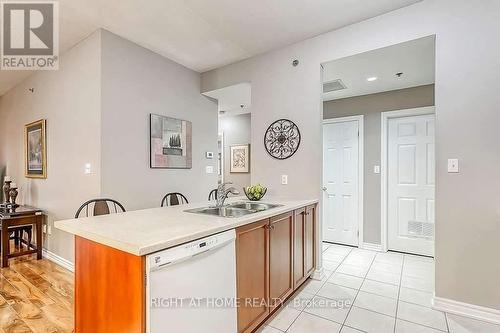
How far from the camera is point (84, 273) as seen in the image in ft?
4.61

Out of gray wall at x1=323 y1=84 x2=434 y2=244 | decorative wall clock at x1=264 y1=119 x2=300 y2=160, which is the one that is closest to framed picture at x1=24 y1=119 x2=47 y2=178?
decorative wall clock at x1=264 y1=119 x2=300 y2=160

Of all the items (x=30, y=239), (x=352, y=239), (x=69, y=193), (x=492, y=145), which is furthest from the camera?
(x=352, y=239)

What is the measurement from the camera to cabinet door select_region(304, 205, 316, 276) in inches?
97.3

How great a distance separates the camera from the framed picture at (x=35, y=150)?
3.42m

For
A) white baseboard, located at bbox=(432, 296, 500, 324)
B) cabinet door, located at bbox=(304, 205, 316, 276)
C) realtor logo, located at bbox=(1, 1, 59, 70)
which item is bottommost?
white baseboard, located at bbox=(432, 296, 500, 324)

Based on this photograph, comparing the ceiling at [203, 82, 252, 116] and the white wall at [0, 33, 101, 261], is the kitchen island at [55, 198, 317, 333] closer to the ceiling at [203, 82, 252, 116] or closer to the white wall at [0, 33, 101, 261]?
the white wall at [0, 33, 101, 261]

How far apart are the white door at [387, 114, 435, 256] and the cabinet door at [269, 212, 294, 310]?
232 centimetres

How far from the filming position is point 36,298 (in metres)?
2.29

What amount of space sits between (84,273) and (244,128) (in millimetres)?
4314

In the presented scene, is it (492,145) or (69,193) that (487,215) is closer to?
(492,145)

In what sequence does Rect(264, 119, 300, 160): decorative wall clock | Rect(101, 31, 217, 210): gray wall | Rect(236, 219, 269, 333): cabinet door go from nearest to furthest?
Rect(236, 219, 269, 333): cabinet door
Rect(101, 31, 217, 210): gray wall
Rect(264, 119, 300, 160): decorative wall clock

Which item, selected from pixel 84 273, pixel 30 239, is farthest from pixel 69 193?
pixel 84 273

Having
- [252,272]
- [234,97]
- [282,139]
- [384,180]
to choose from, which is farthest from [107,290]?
[384,180]

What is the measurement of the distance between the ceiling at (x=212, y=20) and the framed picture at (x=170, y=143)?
89 cm
